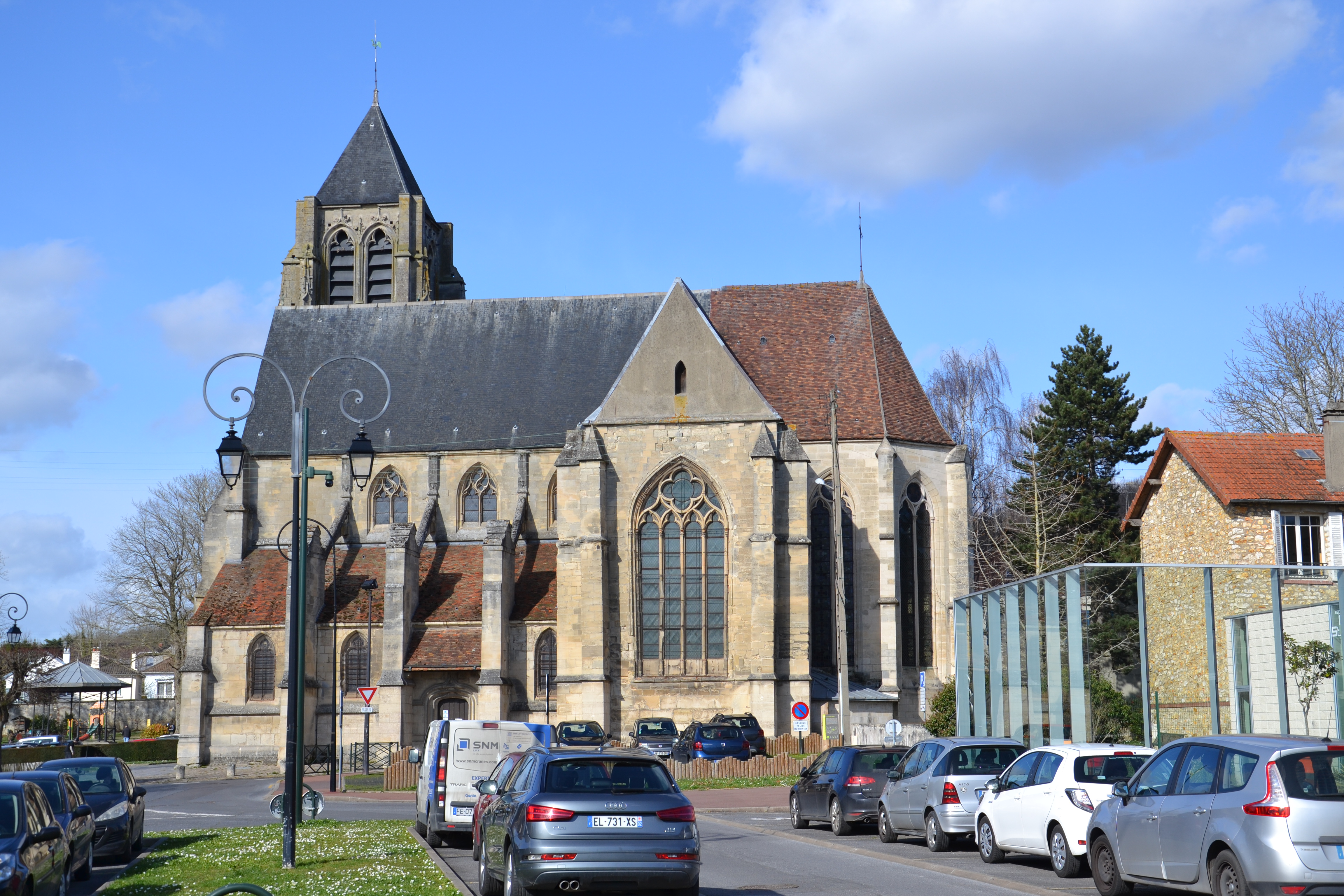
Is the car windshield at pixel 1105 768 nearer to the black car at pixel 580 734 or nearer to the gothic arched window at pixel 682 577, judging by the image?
the black car at pixel 580 734

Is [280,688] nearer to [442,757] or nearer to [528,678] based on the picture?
[528,678]

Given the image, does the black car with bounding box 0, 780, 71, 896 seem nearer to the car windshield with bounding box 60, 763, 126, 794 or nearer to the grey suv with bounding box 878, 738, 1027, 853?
the car windshield with bounding box 60, 763, 126, 794

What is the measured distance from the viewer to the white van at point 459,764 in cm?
1786

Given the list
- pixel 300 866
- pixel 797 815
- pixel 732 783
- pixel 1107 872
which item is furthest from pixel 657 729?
pixel 1107 872

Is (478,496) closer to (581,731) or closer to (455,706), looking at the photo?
(455,706)

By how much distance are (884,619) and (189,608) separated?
1478 inches

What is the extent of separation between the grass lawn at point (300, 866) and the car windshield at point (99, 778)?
3.23 ft

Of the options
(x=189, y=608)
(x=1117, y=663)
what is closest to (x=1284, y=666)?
(x=1117, y=663)

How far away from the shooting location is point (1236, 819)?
10102 millimetres

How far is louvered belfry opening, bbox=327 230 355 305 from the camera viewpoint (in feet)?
175

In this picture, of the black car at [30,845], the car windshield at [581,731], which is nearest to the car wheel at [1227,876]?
the black car at [30,845]

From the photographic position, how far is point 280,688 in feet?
134

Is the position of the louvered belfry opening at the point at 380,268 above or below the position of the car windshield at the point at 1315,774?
above

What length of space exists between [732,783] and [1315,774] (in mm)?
21087
